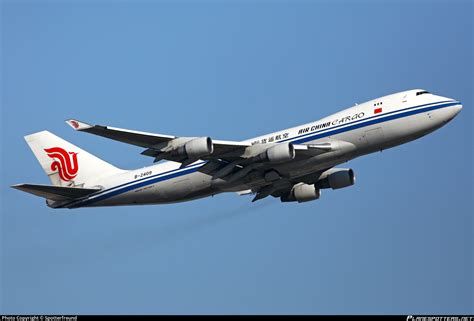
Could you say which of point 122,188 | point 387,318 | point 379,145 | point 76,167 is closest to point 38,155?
point 76,167

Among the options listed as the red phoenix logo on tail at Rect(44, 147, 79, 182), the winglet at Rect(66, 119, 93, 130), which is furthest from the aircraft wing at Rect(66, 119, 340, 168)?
the red phoenix logo on tail at Rect(44, 147, 79, 182)

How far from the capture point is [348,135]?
43.5 m

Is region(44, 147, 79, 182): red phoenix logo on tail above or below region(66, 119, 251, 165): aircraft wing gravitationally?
above

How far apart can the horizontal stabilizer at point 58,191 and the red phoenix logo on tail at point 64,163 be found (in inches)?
111

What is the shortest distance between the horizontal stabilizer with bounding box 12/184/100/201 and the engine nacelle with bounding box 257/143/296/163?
456 inches

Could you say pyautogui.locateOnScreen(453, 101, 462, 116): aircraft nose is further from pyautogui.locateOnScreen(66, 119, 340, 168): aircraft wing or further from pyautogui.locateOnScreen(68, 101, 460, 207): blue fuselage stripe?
pyautogui.locateOnScreen(66, 119, 340, 168): aircraft wing

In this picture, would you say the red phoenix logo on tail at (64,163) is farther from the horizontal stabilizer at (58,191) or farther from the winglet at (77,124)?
the winglet at (77,124)

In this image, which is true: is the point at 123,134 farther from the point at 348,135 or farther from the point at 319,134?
the point at 348,135

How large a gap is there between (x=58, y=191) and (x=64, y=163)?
4408mm

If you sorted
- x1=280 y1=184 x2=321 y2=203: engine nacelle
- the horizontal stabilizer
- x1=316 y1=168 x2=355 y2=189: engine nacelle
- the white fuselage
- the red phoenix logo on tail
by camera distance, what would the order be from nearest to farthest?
1. the white fuselage
2. the horizontal stabilizer
3. x1=316 y1=168 x2=355 y2=189: engine nacelle
4. x1=280 y1=184 x2=321 y2=203: engine nacelle
5. the red phoenix logo on tail

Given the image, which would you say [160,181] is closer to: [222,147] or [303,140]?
[222,147]

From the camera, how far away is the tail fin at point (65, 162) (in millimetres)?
50994

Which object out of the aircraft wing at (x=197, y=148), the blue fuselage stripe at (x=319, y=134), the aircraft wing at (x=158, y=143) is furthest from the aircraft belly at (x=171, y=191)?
the aircraft wing at (x=158, y=143)

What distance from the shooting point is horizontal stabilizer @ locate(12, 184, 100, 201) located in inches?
1835
